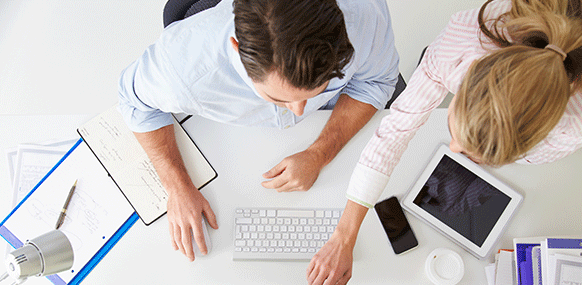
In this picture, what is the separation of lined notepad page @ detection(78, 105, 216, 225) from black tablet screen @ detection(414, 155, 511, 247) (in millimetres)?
583

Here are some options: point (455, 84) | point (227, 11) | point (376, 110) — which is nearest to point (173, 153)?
point (227, 11)

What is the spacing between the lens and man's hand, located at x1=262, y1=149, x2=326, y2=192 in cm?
98

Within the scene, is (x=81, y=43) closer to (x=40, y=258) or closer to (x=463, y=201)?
(x=40, y=258)

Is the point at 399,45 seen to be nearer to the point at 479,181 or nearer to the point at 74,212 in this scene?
the point at 479,181

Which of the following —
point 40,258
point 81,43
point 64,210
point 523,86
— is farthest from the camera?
point 81,43

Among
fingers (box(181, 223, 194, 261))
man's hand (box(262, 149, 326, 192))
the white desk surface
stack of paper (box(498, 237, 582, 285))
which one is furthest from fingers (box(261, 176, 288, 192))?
the white desk surface

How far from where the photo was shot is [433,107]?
89 centimetres

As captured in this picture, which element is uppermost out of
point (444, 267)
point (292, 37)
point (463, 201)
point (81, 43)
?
point (292, 37)

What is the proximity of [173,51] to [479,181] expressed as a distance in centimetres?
82

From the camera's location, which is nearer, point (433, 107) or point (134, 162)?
point (433, 107)

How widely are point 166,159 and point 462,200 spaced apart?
77 cm

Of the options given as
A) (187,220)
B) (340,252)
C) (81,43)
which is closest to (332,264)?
(340,252)

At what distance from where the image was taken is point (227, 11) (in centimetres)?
85

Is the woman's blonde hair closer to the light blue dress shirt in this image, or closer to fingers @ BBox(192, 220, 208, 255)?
the light blue dress shirt
